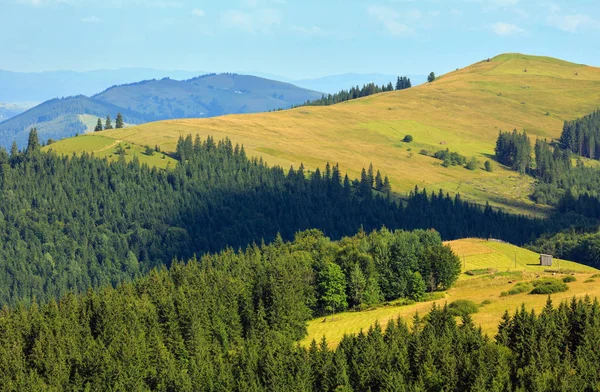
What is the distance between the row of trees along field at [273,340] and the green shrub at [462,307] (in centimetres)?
308

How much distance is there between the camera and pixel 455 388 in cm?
9038

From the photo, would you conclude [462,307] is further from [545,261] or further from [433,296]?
[545,261]

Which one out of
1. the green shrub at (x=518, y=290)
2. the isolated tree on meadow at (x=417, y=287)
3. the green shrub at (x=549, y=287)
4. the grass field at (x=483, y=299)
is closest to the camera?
the grass field at (x=483, y=299)

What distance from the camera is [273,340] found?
385ft

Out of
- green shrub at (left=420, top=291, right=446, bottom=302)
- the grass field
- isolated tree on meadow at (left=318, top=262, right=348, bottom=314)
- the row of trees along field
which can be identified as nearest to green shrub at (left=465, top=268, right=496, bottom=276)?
the grass field

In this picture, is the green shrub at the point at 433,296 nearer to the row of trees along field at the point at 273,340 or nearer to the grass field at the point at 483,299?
the grass field at the point at 483,299

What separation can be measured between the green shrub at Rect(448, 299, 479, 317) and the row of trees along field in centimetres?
308

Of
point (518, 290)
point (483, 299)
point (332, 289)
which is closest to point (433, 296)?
point (483, 299)

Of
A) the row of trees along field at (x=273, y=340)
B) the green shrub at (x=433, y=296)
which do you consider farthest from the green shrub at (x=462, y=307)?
the green shrub at (x=433, y=296)

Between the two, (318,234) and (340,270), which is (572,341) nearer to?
(340,270)

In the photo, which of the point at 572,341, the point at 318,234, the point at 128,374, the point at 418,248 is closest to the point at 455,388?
the point at 572,341

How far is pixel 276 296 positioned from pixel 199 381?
1420 inches

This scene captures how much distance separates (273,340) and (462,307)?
2978cm

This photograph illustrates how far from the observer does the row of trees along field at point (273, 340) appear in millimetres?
92500
